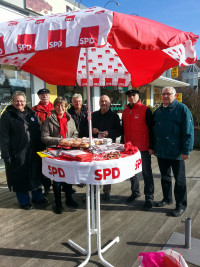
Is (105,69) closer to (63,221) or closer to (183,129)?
(183,129)

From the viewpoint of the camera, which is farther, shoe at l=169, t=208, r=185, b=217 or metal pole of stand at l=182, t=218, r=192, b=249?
shoe at l=169, t=208, r=185, b=217

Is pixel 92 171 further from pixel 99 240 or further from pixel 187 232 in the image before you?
pixel 187 232

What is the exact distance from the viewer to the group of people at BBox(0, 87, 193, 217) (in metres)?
3.13

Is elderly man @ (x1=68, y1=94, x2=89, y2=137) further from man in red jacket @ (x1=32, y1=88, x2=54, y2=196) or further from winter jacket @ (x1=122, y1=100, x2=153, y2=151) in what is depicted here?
winter jacket @ (x1=122, y1=100, x2=153, y2=151)

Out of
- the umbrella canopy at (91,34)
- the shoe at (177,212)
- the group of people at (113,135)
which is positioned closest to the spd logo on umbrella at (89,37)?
the umbrella canopy at (91,34)

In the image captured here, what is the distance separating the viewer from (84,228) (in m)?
2.96

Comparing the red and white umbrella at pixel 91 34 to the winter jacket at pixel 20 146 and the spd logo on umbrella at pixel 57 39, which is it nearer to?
the spd logo on umbrella at pixel 57 39

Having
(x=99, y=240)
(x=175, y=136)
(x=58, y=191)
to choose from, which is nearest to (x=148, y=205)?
(x=175, y=136)

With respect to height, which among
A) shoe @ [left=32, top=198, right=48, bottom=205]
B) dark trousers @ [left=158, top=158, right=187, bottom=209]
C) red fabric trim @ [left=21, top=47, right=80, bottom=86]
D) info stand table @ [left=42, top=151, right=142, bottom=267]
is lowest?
shoe @ [left=32, top=198, right=48, bottom=205]

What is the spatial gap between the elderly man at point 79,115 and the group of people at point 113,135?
10.7 inches

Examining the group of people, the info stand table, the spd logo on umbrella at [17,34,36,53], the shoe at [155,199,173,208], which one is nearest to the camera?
the spd logo on umbrella at [17,34,36,53]

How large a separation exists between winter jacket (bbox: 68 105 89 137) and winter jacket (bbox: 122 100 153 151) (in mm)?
870

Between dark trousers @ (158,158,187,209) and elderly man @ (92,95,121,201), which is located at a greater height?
elderly man @ (92,95,121,201)

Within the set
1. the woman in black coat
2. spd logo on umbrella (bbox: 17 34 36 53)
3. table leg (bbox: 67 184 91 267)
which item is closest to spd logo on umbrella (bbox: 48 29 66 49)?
spd logo on umbrella (bbox: 17 34 36 53)
